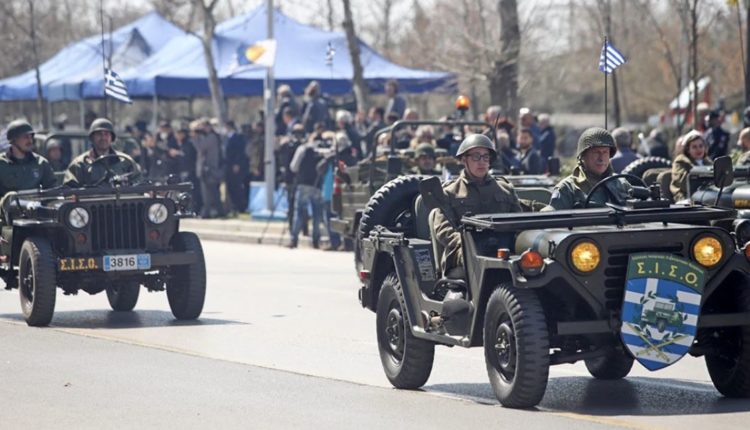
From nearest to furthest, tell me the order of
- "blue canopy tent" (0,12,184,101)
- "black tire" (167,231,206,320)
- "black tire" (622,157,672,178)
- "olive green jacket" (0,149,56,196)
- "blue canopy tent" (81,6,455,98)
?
1. "black tire" (167,231,206,320)
2. "olive green jacket" (0,149,56,196)
3. "black tire" (622,157,672,178)
4. "blue canopy tent" (81,6,455,98)
5. "blue canopy tent" (0,12,184,101)

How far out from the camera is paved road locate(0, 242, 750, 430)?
8555 millimetres

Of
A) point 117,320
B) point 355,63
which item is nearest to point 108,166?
point 117,320

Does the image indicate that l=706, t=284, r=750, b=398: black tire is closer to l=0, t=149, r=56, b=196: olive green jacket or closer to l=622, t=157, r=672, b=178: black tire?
l=622, t=157, r=672, b=178: black tire

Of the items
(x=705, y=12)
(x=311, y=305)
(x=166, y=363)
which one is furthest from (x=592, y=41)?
(x=166, y=363)

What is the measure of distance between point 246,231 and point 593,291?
1911 cm

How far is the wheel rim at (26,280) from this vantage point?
1355 centimetres

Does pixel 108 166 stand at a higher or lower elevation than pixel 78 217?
higher

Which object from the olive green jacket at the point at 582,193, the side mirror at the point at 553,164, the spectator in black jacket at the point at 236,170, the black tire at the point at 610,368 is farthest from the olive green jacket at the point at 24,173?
the spectator in black jacket at the point at 236,170

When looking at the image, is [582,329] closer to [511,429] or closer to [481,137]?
[511,429]

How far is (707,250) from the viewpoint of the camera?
845cm

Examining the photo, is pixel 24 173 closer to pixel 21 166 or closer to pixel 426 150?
pixel 21 166

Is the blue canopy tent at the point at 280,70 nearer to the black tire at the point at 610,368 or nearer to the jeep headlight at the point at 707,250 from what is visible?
the black tire at the point at 610,368

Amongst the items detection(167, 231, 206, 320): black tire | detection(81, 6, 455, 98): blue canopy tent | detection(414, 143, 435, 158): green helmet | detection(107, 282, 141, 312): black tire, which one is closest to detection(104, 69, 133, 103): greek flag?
detection(414, 143, 435, 158): green helmet

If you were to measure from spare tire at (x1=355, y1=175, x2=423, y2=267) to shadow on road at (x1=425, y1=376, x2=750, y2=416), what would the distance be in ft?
4.70
